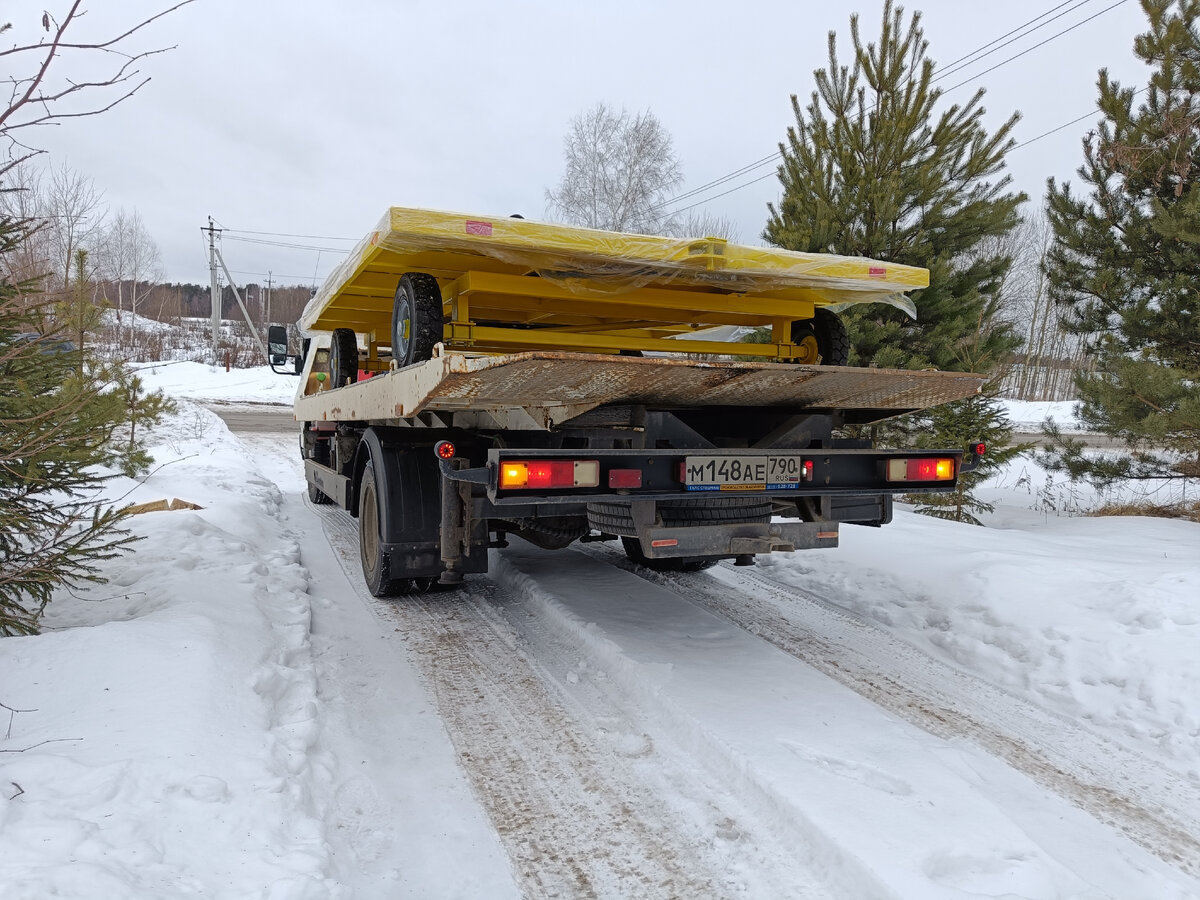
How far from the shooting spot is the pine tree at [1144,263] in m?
8.12

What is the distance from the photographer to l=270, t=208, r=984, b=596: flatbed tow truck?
10.7 ft

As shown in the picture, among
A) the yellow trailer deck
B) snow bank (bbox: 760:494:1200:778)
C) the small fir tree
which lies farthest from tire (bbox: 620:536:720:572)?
the small fir tree

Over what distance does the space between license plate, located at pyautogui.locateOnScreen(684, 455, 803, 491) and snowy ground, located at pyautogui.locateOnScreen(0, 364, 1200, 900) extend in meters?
0.95

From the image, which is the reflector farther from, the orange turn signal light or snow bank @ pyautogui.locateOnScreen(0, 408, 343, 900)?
snow bank @ pyautogui.locateOnScreen(0, 408, 343, 900)

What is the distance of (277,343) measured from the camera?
Result: 891cm

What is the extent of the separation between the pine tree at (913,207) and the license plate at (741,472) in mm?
5606

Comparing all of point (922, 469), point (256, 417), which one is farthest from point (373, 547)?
point (256, 417)

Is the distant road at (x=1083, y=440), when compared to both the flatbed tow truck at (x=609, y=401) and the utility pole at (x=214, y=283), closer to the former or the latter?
the flatbed tow truck at (x=609, y=401)

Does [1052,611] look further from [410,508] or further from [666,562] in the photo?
[410,508]

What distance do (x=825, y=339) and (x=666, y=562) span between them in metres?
2.10

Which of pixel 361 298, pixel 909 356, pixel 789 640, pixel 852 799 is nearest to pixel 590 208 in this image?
pixel 909 356

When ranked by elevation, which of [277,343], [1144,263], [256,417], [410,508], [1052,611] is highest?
[1144,263]

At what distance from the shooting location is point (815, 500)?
4211mm

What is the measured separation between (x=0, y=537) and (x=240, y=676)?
4.38ft
